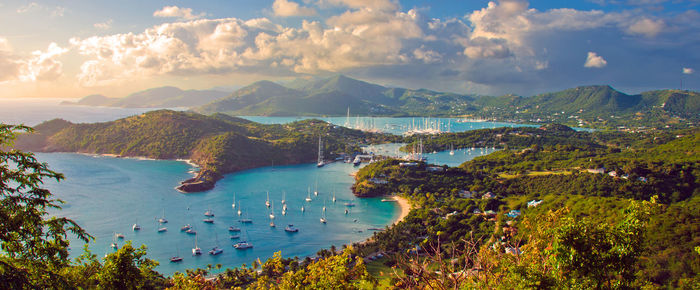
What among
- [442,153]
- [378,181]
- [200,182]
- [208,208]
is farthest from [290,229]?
[442,153]

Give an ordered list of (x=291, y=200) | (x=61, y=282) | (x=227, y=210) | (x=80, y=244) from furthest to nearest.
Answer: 1. (x=291, y=200)
2. (x=227, y=210)
3. (x=80, y=244)
4. (x=61, y=282)

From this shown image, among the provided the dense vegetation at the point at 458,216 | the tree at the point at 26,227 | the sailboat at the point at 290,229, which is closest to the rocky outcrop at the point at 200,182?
the dense vegetation at the point at 458,216

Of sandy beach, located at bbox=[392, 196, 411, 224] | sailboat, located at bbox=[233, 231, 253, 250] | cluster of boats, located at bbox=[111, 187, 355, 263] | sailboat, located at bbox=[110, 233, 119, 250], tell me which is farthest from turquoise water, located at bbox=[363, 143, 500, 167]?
sailboat, located at bbox=[110, 233, 119, 250]

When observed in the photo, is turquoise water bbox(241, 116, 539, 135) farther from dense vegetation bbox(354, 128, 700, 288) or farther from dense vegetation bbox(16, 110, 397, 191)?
dense vegetation bbox(354, 128, 700, 288)

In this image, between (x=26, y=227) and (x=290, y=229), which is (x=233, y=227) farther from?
(x=26, y=227)

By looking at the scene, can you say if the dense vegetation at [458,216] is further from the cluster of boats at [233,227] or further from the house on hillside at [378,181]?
the cluster of boats at [233,227]

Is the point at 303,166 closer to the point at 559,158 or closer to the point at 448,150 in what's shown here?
the point at 448,150

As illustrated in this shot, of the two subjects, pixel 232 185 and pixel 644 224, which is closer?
pixel 644 224

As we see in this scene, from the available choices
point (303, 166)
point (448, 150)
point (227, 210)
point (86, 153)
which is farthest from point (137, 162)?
point (448, 150)
